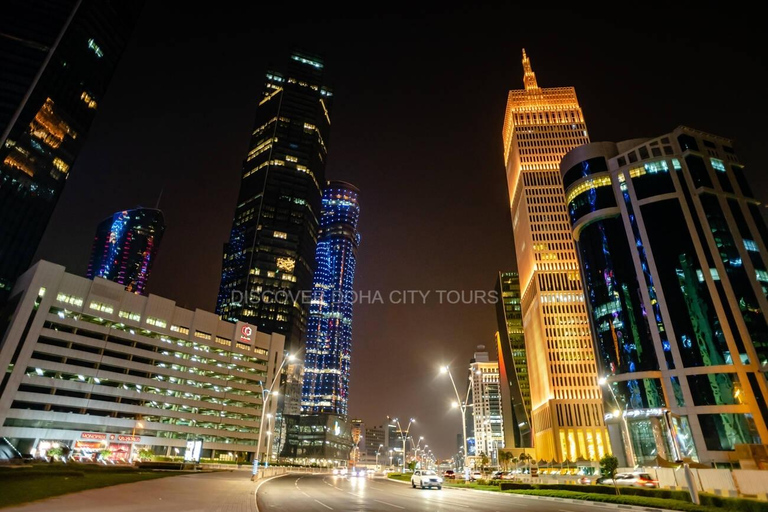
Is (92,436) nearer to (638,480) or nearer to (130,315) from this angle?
(130,315)

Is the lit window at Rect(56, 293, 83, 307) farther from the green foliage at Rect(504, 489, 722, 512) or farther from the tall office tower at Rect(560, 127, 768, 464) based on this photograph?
the tall office tower at Rect(560, 127, 768, 464)

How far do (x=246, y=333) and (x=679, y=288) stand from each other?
377ft

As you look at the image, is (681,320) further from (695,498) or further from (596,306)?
(695,498)

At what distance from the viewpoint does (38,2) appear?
441 ft

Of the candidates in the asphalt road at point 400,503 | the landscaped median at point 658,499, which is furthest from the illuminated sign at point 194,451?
the landscaped median at point 658,499

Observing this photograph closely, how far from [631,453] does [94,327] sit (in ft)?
399

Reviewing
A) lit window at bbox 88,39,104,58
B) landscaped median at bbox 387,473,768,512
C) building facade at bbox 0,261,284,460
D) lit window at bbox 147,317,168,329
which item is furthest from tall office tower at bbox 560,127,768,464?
lit window at bbox 88,39,104,58

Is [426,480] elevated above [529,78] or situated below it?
below

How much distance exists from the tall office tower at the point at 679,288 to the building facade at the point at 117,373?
3188 inches

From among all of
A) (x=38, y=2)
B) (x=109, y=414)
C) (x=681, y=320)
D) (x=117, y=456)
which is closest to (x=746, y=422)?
(x=681, y=320)

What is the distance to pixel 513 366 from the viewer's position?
548 ft

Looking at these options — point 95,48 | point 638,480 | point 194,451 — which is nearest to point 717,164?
point 638,480

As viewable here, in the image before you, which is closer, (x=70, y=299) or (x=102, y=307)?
(x=70, y=299)

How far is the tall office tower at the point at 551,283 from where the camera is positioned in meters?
119
